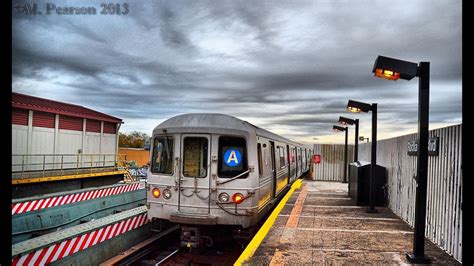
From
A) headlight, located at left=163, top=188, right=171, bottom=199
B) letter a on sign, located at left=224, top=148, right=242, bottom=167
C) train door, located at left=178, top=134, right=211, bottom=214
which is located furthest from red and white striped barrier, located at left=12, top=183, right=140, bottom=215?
letter a on sign, located at left=224, top=148, right=242, bottom=167

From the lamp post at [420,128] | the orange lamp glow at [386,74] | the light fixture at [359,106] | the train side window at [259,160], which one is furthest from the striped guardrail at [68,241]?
the light fixture at [359,106]

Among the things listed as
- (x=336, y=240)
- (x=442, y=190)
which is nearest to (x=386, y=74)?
(x=442, y=190)

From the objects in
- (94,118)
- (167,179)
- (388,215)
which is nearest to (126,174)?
(94,118)

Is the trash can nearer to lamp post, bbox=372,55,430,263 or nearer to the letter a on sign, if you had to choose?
the letter a on sign

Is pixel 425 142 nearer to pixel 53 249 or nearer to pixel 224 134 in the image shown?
pixel 224 134

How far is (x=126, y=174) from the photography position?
83.7 feet

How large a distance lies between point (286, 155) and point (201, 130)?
7.45 m

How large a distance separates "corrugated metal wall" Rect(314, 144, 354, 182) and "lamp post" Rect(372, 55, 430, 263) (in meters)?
17.1

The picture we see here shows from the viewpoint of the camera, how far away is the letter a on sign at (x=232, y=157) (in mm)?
8422

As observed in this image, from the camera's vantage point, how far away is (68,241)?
23.3 feet

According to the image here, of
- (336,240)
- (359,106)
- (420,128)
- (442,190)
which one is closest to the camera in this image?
(420,128)

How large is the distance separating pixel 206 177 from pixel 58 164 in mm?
15241

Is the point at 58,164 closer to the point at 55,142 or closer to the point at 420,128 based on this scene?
the point at 55,142
